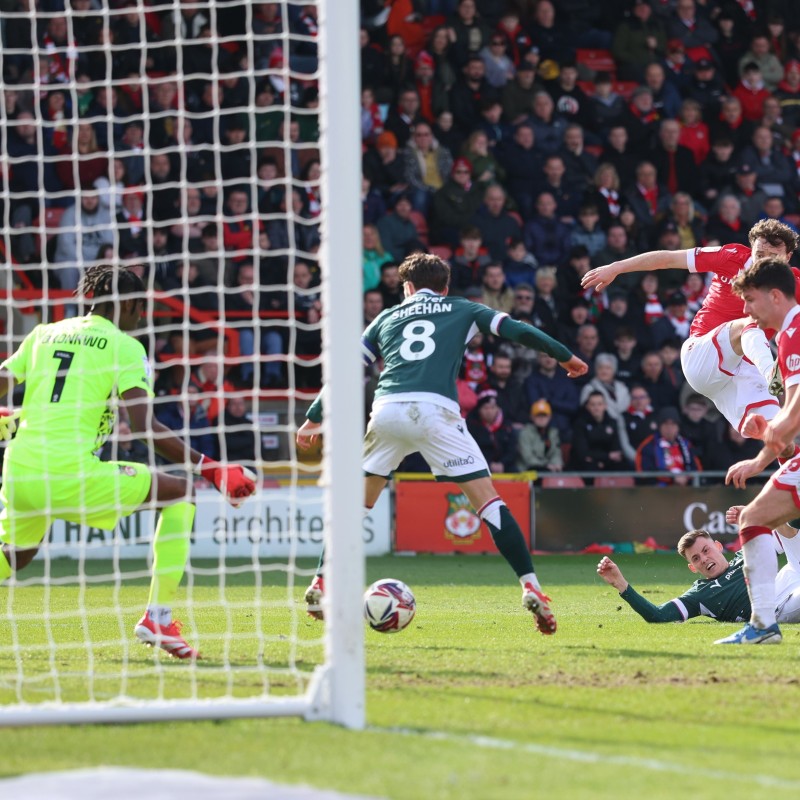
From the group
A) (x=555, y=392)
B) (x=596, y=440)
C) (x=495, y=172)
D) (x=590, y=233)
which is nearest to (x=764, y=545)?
(x=596, y=440)

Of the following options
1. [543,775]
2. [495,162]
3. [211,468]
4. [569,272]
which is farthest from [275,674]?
[495,162]

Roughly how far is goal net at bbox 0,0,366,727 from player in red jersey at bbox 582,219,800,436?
2561 mm

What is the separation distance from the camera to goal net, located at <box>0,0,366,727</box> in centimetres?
547

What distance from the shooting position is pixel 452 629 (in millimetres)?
8656

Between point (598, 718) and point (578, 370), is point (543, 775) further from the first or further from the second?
point (578, 370)

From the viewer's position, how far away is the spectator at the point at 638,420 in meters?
17.0

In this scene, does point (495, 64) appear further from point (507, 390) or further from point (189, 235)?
point (189, 235)

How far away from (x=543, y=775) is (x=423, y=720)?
1.03 metres

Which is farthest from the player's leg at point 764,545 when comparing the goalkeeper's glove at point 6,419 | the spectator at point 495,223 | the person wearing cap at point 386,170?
the person wearing cap at point 386,170

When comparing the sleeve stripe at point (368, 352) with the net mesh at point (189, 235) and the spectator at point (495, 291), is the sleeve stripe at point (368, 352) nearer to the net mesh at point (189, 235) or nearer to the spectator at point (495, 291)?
the net mesh at point (189, 235)

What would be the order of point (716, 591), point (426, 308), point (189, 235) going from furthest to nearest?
point (189, 235)
point (716, 591)
point (426, 308)

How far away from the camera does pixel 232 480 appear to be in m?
6.90

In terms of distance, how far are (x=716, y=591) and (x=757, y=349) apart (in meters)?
1.77

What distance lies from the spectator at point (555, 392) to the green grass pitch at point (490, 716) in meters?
7.81
